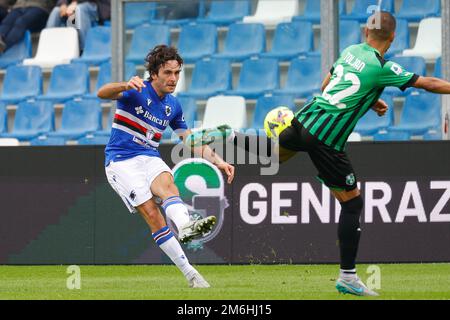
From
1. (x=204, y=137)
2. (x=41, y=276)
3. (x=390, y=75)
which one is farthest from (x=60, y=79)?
(x=390, y=75)

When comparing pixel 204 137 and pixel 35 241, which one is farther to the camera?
pixel 35 241

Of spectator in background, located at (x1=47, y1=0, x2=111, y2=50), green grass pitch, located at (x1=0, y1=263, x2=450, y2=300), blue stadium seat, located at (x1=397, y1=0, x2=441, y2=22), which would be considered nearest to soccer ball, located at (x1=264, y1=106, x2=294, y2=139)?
green grass pitch, located at (x1=0, y1=263, x2=450, y2=300)

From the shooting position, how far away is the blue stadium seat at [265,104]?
51.3ft

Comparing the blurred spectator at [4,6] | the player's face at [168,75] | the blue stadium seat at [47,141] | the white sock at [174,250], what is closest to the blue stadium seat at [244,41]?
the blue stadium seat at [47,141]

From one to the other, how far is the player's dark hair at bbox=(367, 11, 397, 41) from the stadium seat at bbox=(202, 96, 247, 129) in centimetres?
623

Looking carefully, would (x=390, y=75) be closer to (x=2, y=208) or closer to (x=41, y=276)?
(x=41, y=276)

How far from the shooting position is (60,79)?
18.4 metres

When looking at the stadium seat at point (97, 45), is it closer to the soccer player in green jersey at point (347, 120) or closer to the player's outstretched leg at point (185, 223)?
the player's outstretched leg at point (185, 223)

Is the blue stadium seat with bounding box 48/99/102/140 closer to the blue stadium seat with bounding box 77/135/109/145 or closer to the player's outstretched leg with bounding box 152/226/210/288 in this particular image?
the blue stadium seat with bounding box 77/135/109/145

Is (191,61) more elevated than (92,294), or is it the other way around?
(191,61)

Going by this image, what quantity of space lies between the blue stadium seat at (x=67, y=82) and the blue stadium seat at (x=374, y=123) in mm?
4846

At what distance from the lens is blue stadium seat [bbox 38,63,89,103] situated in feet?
59.6
